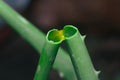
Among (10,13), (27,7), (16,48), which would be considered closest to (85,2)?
(27,7)

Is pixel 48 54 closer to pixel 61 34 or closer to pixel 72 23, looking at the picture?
pixel 61 34

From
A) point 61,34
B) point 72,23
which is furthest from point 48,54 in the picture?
point 72,23

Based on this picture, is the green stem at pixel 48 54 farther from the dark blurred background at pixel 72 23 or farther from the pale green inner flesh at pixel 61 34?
the dark blurred background at pixel 72 23

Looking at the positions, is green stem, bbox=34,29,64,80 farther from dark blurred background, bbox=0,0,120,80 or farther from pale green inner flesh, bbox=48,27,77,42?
dark blurred background, bbox=0,0,120,80

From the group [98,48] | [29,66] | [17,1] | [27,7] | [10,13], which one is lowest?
[98,48]

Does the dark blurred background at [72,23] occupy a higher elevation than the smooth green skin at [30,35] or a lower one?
lower

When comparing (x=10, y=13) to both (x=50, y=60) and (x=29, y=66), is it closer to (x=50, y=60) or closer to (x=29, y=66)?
(x=50, y=60)

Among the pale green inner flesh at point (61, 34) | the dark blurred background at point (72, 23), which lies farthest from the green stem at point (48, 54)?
the dark blurred background at point (72, 23)
